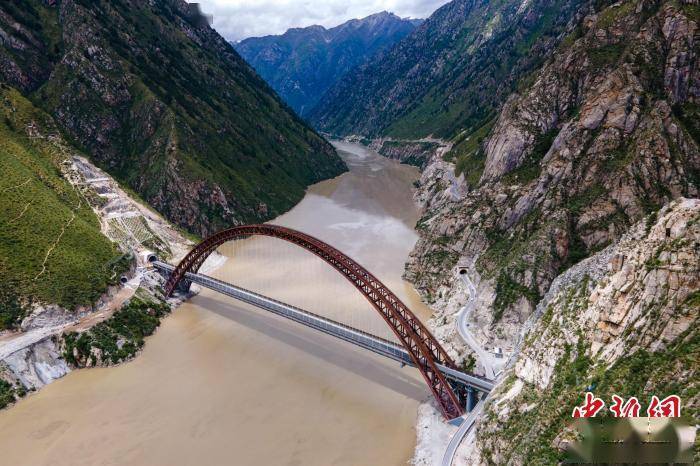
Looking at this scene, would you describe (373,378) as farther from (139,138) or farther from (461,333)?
(139,138)

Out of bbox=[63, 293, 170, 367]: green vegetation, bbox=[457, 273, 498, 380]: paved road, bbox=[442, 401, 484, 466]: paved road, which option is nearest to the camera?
bbox=[442, 401, 484, 466]: paved road

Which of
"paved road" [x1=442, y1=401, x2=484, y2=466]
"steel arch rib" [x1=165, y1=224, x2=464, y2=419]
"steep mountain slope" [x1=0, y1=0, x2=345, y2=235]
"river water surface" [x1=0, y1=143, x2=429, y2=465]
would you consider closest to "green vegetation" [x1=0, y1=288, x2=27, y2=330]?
"river water surface" [x1=0, y1=143, x2=429, y2=465]

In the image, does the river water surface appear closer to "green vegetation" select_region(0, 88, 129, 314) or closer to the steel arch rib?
the steel arch rib

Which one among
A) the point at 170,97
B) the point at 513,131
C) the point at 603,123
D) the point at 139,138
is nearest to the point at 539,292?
the point at 603,123

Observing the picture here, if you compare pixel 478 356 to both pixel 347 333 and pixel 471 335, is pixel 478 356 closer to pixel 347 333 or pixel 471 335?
pixel 471 335

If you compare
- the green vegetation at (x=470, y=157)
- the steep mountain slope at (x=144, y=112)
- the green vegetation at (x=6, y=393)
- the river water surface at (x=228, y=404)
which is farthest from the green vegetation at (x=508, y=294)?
the steep mountain slope at (x=144, y=112)

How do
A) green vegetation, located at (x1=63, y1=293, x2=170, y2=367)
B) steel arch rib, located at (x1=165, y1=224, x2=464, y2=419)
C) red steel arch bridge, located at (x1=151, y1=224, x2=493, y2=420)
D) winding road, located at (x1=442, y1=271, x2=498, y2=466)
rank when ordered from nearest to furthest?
winding road, located at (x1=442, y1=271, x2=498, y2=466), red steel arch bridge, located at (x1=151, y1=224, x2=493, y2=420), steel arch rib, located at (x1=165, y1=224, x2=464, y2=419), green vegetation, located at (x1=63, y1=293, x2=170, y2=367)

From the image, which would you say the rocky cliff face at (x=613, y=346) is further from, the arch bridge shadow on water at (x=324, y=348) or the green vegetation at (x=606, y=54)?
the green vegetation at (x=606, y=54)

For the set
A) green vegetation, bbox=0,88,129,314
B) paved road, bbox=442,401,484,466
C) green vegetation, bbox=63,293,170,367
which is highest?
green vegetation, bbox=0,88,129,314
